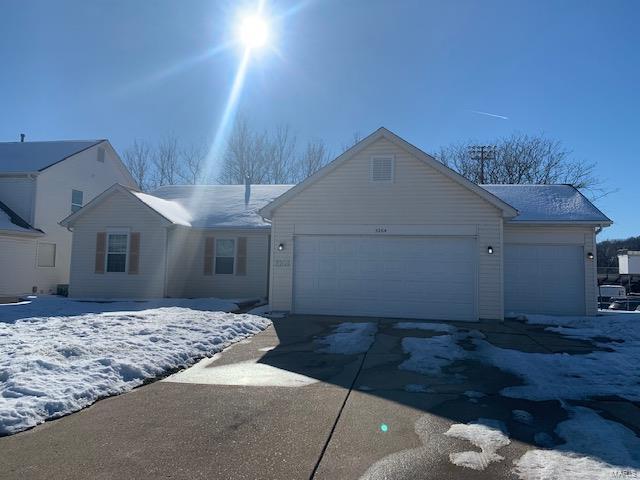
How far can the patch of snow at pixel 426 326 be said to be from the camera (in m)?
11.5

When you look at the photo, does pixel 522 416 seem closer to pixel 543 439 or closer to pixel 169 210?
pixel 543 439

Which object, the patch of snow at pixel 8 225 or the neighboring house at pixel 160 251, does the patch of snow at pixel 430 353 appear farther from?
the patch of snow at pixel 8 225

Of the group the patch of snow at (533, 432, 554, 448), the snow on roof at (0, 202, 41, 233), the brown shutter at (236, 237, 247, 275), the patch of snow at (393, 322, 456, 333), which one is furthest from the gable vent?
the snow on roof at (0, 202, 41, 233)

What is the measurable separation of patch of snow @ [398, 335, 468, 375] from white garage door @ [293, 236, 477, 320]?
351cm

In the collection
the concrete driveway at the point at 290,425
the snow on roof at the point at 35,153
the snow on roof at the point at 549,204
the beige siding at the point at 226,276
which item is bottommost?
the concrete driveway at the point at 290,425

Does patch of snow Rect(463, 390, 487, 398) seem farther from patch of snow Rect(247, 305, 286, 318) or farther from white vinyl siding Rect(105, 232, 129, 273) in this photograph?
white vinyl siding Rect(105, 232, 129, 273)

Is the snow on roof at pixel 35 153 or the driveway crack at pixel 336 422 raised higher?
the snow on roof at pixel 35 153

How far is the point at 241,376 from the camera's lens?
23.2 ft

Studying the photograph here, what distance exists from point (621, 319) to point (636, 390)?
28.0 ft

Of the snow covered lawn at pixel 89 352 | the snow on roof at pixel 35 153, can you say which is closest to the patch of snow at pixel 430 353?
the snow covered lawn at pixel 89 352

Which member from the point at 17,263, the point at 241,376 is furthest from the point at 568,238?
the point at 17,263

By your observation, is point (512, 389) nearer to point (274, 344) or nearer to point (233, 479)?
point (233, 479)

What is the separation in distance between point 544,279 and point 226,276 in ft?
36.7

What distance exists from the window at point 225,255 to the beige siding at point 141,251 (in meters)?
2.22
